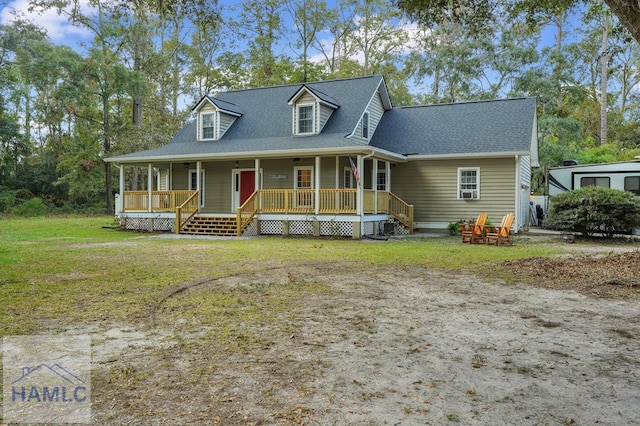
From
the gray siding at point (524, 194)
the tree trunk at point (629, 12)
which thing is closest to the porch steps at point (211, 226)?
the gray siding at point (524, 194)

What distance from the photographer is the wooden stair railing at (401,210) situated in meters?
18.5

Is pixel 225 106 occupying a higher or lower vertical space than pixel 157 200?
higher

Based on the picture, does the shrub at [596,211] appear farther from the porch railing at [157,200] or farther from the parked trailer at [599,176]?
the porch railing at [157,200]

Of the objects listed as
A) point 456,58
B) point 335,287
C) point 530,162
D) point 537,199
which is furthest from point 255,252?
point 456,58

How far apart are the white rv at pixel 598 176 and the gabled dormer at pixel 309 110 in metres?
10.3

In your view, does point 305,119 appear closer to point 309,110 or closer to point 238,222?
point 309,110

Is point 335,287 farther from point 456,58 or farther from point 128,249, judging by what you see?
point 456,58

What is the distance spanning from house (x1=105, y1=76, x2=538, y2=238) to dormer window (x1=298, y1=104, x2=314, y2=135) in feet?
0.13

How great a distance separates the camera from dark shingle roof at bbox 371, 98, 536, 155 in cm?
1817

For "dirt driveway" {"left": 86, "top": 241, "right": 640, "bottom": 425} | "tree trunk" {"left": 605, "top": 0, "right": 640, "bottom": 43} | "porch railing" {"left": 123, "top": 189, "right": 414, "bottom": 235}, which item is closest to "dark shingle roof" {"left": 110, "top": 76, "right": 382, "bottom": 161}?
"porch railing" {"left": 123, "top": 189, "right": 414, "bottom": 235}

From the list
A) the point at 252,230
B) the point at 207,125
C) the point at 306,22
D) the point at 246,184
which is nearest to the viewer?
the point at 252,230

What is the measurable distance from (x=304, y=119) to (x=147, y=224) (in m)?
7.58

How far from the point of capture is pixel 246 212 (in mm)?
17609

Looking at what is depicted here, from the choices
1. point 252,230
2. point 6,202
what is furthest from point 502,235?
point 6,202
